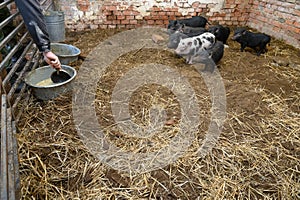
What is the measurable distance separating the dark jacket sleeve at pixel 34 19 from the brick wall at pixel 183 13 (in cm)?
348

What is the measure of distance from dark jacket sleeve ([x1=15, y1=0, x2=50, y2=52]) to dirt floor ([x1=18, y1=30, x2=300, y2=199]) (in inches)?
32.5

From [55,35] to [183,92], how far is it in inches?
102

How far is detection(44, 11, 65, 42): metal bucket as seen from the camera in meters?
3.87

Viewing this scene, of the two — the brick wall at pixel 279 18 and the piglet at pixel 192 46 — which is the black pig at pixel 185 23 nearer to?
the piglet at pixel 192 46

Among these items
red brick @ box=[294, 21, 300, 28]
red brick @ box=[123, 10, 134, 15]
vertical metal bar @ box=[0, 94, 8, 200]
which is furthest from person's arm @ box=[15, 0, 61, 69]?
red brick @ box=[294, 21, 300, 28]

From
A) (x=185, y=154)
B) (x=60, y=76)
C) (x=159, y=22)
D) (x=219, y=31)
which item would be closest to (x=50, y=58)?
(x=60, y=76)

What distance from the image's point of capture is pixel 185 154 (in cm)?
213

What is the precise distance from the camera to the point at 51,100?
268cm

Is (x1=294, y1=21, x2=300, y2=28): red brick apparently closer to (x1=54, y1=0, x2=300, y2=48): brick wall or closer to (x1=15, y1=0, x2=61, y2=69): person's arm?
(x1=54, y1=0, x2=300, y2=48): brick wall

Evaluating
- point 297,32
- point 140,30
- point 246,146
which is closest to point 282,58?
point 297,32

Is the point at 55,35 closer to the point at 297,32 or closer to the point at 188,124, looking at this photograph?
the point at 188,124

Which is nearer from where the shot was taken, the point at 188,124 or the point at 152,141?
the point at 152,141

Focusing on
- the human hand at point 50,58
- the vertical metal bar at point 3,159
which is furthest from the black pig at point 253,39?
the vertical metal bar at point 3,159

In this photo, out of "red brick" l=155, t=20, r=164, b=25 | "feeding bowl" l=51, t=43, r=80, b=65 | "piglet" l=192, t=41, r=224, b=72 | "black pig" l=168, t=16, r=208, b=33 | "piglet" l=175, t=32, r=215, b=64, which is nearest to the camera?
"feeding bowl" l=51, t=43, r=80, b=65
